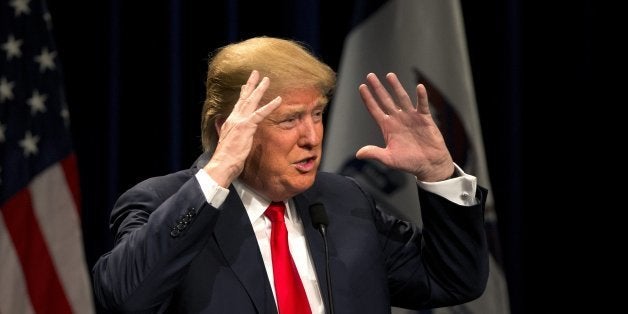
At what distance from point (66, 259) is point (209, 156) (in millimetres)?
1109

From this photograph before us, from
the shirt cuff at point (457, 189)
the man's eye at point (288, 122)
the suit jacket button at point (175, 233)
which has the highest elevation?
the man's eye at point (288, 122)

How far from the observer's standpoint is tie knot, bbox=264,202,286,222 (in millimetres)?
1728

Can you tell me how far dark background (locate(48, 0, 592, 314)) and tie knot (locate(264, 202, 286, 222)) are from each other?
1.20 m

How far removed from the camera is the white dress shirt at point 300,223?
169cm

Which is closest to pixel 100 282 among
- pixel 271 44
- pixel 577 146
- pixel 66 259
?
pixel 271 44

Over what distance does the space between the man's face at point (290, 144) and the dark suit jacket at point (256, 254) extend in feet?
0.31

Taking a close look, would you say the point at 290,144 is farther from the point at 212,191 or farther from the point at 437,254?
the point at 437,254

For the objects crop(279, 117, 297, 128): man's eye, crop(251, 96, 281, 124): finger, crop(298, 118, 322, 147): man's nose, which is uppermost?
crop(251, 96, 281, 124): finger

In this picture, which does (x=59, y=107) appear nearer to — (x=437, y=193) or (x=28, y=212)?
(x=28, y=212)

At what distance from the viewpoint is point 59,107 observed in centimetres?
271

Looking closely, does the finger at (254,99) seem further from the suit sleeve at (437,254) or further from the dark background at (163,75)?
the dark background at (163,75)

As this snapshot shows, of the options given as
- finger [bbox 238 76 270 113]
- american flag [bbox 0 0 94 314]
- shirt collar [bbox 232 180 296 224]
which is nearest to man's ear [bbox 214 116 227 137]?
shirt collar [bbox 232 180 296 224]

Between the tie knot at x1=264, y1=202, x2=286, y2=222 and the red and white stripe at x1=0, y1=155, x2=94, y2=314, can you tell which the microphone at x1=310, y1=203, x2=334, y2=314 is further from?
the red and white stripe at x1=0, y1=155, x2=94, y2=314

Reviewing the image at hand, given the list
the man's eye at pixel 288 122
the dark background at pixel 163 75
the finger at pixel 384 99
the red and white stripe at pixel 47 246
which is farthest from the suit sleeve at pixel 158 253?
the dark background at pixel 163 75
